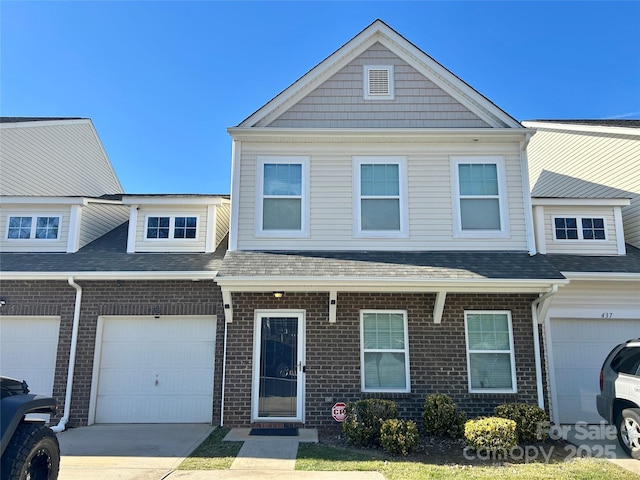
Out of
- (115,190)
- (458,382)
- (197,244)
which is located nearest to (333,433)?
(458,382)

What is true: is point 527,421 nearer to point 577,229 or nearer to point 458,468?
point 458,468

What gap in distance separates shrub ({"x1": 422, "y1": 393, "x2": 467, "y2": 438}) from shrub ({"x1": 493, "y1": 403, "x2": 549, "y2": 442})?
725mm

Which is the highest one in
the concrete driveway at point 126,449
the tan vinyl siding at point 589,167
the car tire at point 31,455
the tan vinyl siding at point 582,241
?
the tan vinyl siding at point 589,167

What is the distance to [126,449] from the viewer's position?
23.2ft

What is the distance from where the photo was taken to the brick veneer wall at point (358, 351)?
8438 mm

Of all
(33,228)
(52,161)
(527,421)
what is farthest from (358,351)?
(52,161)

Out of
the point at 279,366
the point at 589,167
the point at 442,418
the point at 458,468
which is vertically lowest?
the point at 458,468

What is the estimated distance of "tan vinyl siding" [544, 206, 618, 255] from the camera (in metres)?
9.98

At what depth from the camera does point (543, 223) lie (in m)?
10.0

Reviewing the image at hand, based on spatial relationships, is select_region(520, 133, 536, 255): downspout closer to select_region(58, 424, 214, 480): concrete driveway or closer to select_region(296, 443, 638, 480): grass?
select_region(296, 443, 638, 480): grass

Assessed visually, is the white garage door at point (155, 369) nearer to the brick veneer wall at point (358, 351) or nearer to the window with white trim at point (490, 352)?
the brick veneer wall at point (358, 351)

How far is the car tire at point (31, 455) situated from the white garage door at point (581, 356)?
8770 millimetres

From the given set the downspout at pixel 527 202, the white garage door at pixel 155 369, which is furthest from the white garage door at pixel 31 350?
the downspout at pixel 527 202

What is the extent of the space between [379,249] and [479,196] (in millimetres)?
2361
